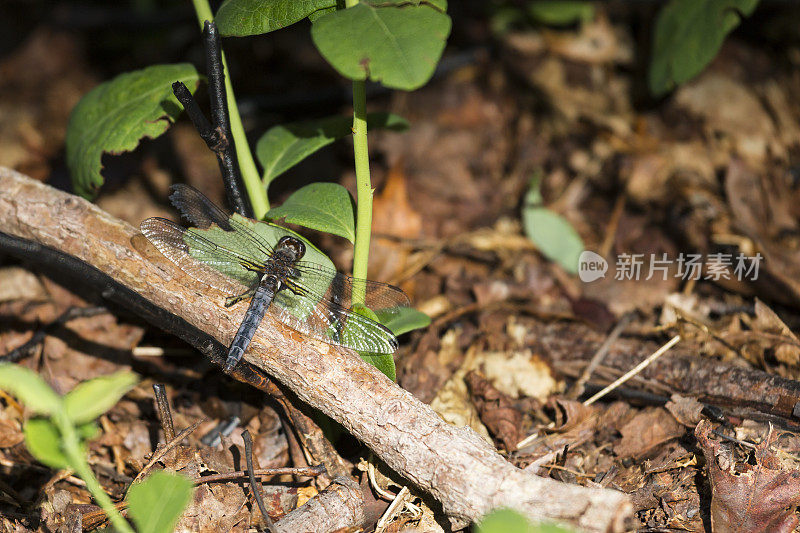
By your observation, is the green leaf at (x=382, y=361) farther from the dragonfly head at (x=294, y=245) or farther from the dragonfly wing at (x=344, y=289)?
the dragonfly head at (x=294, y=245)

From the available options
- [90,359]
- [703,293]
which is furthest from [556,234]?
[90,359]

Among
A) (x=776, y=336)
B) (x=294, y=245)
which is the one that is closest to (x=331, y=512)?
(x=294, y=245)

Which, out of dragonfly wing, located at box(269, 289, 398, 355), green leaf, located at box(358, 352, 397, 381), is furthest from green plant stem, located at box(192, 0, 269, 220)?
green leaf, located at box(358, 352, 397, 381)

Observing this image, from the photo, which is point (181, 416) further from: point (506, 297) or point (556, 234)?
point (556, 234)

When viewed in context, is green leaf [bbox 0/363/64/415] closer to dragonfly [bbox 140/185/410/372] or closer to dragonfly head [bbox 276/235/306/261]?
dragonfly [bbox 140/185/410/372]

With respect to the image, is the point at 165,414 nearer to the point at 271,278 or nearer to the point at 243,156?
the point at 271,278

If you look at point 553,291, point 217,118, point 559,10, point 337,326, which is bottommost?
point 553,291
